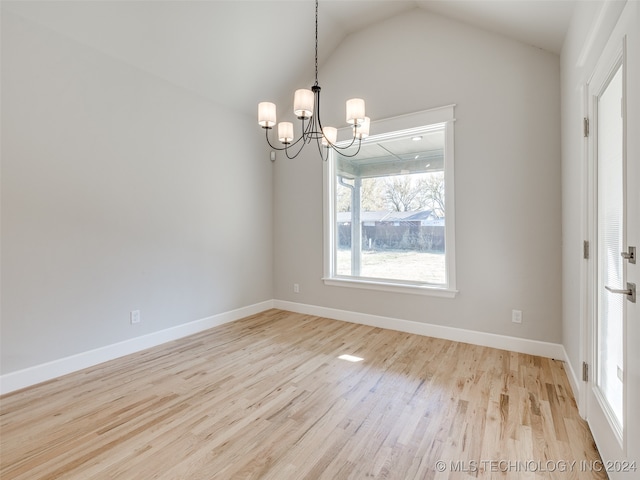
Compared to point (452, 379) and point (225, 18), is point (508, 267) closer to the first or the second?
point (452, 379)

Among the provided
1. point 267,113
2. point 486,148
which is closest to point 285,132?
point 267,113

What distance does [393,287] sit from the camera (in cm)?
391

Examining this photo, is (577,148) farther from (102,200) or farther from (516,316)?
(102,200)

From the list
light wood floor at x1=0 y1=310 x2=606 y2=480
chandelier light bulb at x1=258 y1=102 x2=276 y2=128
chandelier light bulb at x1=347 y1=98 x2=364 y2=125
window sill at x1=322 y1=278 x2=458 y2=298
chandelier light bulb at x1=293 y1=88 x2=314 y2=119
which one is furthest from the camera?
window sill at x1=322 y1=278 x2=458 y2=298

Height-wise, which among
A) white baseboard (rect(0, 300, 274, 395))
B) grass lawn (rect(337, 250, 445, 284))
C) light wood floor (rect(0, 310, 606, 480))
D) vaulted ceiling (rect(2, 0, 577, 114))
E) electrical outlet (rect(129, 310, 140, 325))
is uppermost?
vaulted ceiling (rect(2, 0, 577, 114))

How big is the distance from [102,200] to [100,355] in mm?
1487

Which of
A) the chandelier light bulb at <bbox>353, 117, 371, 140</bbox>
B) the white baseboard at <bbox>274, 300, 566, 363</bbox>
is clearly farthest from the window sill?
the chandelier light bulb at <bbox>353, 117, 371, 140</bbox>

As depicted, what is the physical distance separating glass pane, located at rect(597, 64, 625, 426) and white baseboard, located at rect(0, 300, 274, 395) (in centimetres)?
376

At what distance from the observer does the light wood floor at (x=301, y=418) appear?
5.47 ft

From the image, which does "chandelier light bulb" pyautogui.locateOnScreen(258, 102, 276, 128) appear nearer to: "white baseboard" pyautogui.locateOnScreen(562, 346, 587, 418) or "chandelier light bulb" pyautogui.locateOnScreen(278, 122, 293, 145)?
"chandelier light bulb" pyautogui.locateOnScreen(278, 122, 293, 145)

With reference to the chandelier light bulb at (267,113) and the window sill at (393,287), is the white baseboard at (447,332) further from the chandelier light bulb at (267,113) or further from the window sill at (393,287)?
the chandelier light bulb at (267,113)

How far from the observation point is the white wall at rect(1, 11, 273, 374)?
8.23 ft

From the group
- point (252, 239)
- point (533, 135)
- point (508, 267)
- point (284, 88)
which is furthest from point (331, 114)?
point (508, 267)

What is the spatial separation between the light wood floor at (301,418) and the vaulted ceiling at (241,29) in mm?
2961
